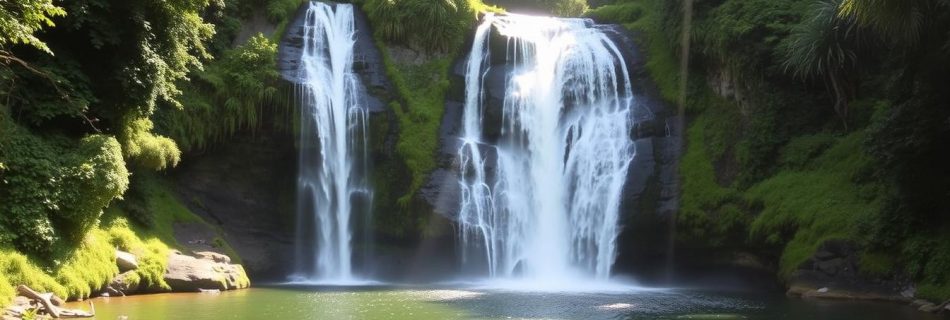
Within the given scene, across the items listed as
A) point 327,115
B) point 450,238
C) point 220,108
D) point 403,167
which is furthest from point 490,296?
point 220,108

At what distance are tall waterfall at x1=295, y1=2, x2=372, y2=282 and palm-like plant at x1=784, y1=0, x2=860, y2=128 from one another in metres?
13.7

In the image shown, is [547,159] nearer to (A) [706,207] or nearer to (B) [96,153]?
(A) [706,207]

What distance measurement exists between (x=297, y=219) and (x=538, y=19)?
12699 mm

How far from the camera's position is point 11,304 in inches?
530

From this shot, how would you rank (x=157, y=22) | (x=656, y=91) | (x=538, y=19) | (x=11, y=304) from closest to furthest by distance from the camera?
(x=11, y=304) < (x=157, y=22) < (x=656, y=91) < (x=538, y=19)

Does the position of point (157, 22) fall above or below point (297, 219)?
above

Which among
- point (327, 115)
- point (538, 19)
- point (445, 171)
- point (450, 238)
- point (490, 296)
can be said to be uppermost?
point (538, 19)

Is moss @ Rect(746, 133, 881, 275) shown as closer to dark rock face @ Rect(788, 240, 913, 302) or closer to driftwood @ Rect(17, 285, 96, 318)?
dark rock face @ Rect(788, 240, 913, 302)

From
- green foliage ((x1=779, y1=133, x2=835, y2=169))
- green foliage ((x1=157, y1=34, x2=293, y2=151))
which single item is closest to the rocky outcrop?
green foliage ((x1=779, y1=133, x2=835, y2=169))

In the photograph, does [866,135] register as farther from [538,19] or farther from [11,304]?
→ [11,304]

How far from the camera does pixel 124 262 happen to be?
18422 mm

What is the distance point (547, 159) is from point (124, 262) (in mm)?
13792

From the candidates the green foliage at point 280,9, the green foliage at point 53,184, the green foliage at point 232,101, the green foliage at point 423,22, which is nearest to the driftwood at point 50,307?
the green foliage at point 53,184

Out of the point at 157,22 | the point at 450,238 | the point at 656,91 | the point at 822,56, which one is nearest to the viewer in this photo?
the point at 157,22
